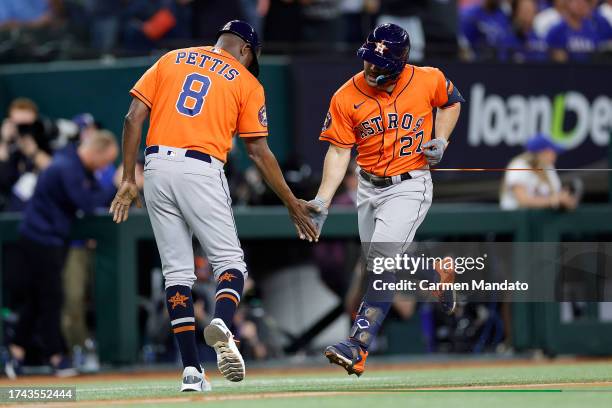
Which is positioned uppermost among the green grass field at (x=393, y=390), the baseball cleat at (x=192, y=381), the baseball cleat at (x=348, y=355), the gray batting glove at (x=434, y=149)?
the gray batting glove at (x=434, y=149)

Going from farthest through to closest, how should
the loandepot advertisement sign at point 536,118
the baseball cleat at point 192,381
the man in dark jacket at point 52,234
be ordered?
1. the loandepot advertisement sign at point 536,118
2. the man in dark jacket at point 52,234
3. the baseball cleat at point 192,381

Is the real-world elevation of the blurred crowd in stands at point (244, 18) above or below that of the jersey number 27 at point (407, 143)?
above

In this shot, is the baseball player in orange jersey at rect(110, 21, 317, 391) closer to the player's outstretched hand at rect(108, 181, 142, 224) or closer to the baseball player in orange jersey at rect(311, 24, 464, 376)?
the player's outstretched hand at rect(108, 181, 142, 224)

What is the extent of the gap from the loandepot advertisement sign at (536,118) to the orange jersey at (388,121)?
5326mm

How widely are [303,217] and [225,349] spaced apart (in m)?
1.14

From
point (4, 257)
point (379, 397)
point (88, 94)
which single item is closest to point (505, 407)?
point (379, 397)

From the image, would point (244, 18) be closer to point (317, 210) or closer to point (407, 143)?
point (407, 143)

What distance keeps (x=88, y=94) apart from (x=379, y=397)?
712cm

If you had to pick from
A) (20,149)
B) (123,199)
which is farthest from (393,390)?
(20,149)

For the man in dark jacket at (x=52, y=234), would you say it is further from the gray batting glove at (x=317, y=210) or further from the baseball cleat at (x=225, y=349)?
the baseball cleat at (x=225, y=349)

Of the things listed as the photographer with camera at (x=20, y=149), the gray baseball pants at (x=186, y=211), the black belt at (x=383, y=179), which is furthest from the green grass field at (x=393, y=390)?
the photographer with camera at (x=20, y=149)

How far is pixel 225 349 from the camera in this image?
7.21 m

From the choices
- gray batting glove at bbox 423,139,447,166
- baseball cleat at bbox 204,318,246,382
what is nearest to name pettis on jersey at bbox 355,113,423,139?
gray batting glove at bbox 423,139,447,166

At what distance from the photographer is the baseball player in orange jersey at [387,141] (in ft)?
26.3
